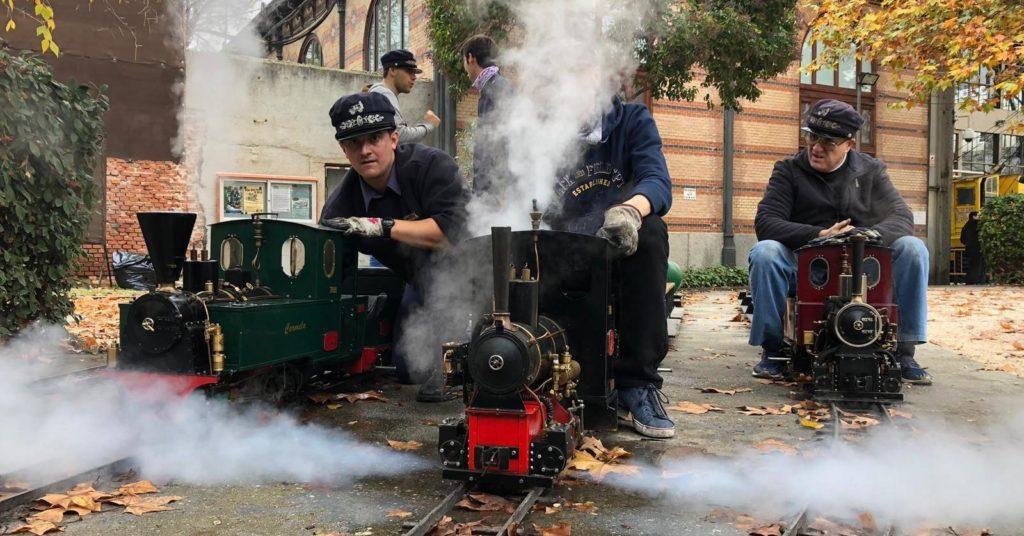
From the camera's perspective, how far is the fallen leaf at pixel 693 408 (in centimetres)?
432

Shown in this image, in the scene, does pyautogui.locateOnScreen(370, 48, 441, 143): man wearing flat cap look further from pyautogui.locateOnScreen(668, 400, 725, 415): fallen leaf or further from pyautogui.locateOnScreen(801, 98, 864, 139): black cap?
pyautogui.locateOnScreen(668, 400, 725, 415): fallen leaf

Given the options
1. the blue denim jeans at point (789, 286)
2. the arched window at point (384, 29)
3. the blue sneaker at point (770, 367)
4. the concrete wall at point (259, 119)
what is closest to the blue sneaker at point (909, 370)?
the blue denim jeans at point (789, 286)

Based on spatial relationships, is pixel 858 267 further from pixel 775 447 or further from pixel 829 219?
pixel 775 447

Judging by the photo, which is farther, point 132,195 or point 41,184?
point 132,195

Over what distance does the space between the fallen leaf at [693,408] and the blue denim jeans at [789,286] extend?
2.91ft

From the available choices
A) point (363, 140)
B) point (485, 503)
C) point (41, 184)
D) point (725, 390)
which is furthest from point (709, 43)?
point (485, 503)

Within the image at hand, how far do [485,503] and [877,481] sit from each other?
143 centimetres

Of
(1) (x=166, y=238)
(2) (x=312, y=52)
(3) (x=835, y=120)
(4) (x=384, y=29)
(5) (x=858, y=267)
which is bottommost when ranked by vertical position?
(5) (x=858, y=267)

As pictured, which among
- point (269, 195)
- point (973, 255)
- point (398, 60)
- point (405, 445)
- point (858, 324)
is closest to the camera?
point (405, 445)

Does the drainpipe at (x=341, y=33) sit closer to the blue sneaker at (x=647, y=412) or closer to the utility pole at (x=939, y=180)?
the utility pole at (x=939, y=180)

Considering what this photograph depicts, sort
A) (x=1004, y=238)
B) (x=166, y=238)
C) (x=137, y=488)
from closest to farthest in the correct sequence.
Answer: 1. (x=137, y=488)
2. (x=166, y=238)
3. (x=1004, y=238)

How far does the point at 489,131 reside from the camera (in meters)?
4.08

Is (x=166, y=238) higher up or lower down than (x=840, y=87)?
lower down

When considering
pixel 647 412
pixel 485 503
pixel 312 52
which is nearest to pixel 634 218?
pixel 647 412
